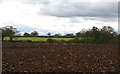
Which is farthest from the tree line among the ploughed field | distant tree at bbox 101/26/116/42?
the ploughed field

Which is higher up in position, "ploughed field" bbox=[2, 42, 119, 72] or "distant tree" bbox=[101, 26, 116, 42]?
"distant tree" bbox=[101, 26, 116, 42]

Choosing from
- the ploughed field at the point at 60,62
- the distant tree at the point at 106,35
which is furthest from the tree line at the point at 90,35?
the ploughed field at the point at 60,62

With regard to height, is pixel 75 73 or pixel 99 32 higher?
pixel 99 32

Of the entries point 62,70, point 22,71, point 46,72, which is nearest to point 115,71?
point 62,70

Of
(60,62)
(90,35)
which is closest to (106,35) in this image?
(90,35)

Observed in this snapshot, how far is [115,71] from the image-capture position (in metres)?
9.01

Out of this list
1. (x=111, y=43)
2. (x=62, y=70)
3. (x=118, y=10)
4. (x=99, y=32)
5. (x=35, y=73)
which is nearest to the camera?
(x=118, y=10)

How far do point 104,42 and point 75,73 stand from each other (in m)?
17.1

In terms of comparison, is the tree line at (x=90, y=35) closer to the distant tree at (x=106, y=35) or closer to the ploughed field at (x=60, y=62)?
the distant tree at (x=106, y=35)

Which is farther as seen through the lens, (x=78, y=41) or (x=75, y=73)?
(x=78, y=41)

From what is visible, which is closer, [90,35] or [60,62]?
[60,62]

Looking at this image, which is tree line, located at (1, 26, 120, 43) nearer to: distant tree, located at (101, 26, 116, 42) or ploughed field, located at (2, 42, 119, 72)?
distant tree, located at (101, 26, 116, 42)

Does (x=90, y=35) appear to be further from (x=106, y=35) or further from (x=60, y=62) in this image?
(x=60, y=62)

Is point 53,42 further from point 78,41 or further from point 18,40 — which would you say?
point 18,40
